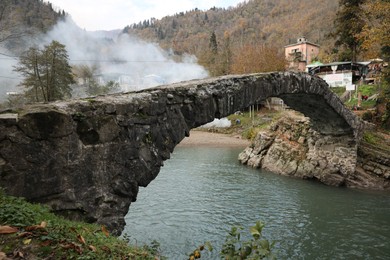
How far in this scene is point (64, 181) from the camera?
473cm

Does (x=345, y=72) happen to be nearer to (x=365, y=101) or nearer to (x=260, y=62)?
(x=260, y=62)

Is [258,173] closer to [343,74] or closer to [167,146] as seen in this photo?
[167,146]

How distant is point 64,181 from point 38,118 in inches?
40.9

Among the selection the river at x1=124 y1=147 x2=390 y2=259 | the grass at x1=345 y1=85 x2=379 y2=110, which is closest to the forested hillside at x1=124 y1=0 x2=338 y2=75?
the grass at x1=345 y1=85 x2=379 y2=110

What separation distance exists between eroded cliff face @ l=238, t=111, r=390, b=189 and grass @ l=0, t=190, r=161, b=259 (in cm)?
1500

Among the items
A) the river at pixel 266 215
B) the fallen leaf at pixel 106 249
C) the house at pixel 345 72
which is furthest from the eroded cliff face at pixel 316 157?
the house at pixel 345 72

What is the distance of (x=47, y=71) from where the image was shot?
84.4ft

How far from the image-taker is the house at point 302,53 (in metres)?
51.5

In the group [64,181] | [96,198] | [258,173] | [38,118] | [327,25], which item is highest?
[327,25]

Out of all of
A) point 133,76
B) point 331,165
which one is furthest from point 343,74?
point 133,76

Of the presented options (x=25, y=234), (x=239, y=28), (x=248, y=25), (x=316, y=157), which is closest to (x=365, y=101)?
(x=316, y=157)

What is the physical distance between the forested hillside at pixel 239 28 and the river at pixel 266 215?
84.8ft

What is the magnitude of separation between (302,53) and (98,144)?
185ft

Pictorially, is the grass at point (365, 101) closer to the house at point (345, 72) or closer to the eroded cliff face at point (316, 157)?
the house at point (345, 72)
